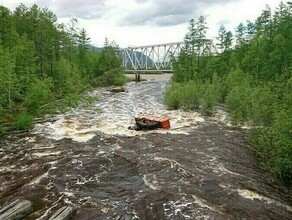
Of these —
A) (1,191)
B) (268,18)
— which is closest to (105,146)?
(1,191)

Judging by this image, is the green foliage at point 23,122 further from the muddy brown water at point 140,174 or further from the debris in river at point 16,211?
the debris in river at point 16,211

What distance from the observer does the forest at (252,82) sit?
826 inches

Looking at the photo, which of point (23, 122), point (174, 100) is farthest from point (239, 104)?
point (23, 122)

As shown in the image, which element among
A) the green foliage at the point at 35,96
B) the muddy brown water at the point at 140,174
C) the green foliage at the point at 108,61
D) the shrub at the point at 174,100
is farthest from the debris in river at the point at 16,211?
the green foliage at the point at 108,61

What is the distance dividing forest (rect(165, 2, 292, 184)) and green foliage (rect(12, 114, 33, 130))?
18.8 metres

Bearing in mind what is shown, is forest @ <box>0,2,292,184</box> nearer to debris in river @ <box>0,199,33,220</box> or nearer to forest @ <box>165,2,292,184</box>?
forest @ <box>165,2,292,184</box>

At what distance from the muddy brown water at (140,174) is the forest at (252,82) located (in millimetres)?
1906

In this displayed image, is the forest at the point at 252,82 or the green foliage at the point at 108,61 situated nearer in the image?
the forest at the point at 252,82

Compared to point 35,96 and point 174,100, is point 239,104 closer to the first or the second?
point 174,100

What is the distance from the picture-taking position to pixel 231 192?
1778 centimetres

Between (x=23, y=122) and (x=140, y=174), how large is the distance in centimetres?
1649

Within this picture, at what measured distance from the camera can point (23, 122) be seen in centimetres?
3234

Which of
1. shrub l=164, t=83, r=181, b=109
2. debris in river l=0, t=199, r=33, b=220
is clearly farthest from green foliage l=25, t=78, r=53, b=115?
debris in river l=0, t=199, r=33, b=220

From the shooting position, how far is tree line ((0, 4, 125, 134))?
34719mm
